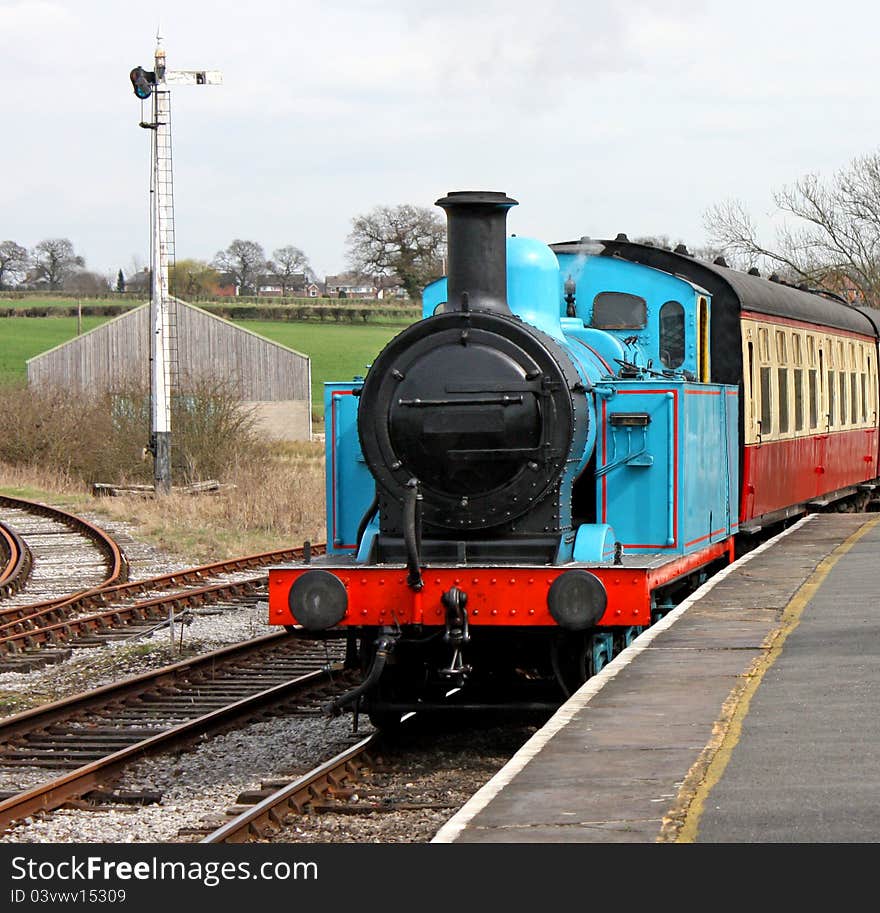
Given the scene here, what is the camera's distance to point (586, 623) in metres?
7.85

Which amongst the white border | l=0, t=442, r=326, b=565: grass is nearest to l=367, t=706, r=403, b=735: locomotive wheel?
the white border

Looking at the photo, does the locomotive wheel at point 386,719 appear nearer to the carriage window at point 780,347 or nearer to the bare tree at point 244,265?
the carriage window at point 780,347

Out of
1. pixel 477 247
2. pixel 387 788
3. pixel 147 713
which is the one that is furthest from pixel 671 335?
pixel 147 713

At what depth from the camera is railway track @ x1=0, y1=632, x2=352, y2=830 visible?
7957 mm

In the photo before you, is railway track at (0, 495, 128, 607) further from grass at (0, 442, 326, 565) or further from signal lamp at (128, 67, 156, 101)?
signal lamp at (128, 67, 156, 101)

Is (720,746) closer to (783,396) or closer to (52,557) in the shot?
(783,396)

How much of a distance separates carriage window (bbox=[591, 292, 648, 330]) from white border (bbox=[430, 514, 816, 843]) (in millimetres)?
1920

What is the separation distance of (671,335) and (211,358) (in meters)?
46.1

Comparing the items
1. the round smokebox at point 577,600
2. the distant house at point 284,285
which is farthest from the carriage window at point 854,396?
the distant house at point 284,285

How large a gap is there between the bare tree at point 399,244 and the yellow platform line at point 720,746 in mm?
40171

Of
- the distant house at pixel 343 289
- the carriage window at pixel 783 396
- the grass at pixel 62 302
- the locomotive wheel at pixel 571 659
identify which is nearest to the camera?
the locomotive wheel at pixel 571 659

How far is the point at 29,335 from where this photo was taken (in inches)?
2928

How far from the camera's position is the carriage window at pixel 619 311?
33.8 ft
